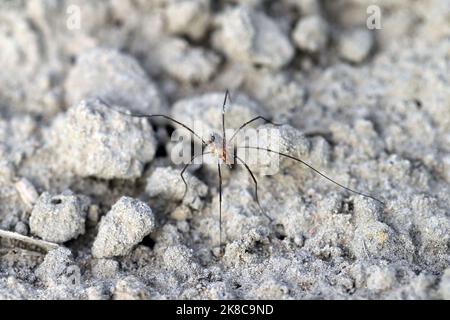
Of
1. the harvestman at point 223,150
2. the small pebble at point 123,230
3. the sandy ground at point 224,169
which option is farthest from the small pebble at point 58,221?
the harvestman at point 223,150

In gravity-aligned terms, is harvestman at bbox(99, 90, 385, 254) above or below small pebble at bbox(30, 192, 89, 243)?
above

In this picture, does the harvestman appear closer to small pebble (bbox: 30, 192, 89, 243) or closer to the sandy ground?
the sandy ground

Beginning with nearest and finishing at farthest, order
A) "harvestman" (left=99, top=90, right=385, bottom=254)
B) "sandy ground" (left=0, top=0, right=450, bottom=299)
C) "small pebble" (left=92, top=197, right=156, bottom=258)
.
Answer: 1. "sandy ground" (left=0, top=0, right=450, bottom=299)
2. "small pebble" (left=92, top=197, right=156, bottom=258)
3. "harvestman" (left=99, top=90, right=385, bottom=254)

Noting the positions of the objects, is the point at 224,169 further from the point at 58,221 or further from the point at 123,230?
the point at 58,221

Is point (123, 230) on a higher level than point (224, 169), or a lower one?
lower

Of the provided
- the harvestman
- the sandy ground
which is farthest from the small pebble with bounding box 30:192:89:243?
the harvestman

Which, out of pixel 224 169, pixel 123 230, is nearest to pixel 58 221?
pixel 123 230

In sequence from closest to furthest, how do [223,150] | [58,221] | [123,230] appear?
[123,230] → [58,221] → [223,150]

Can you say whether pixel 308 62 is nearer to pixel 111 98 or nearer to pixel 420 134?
pixel 420 134

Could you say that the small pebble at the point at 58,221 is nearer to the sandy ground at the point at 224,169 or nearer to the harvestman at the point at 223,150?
the sandy ground at the point at 224,169
